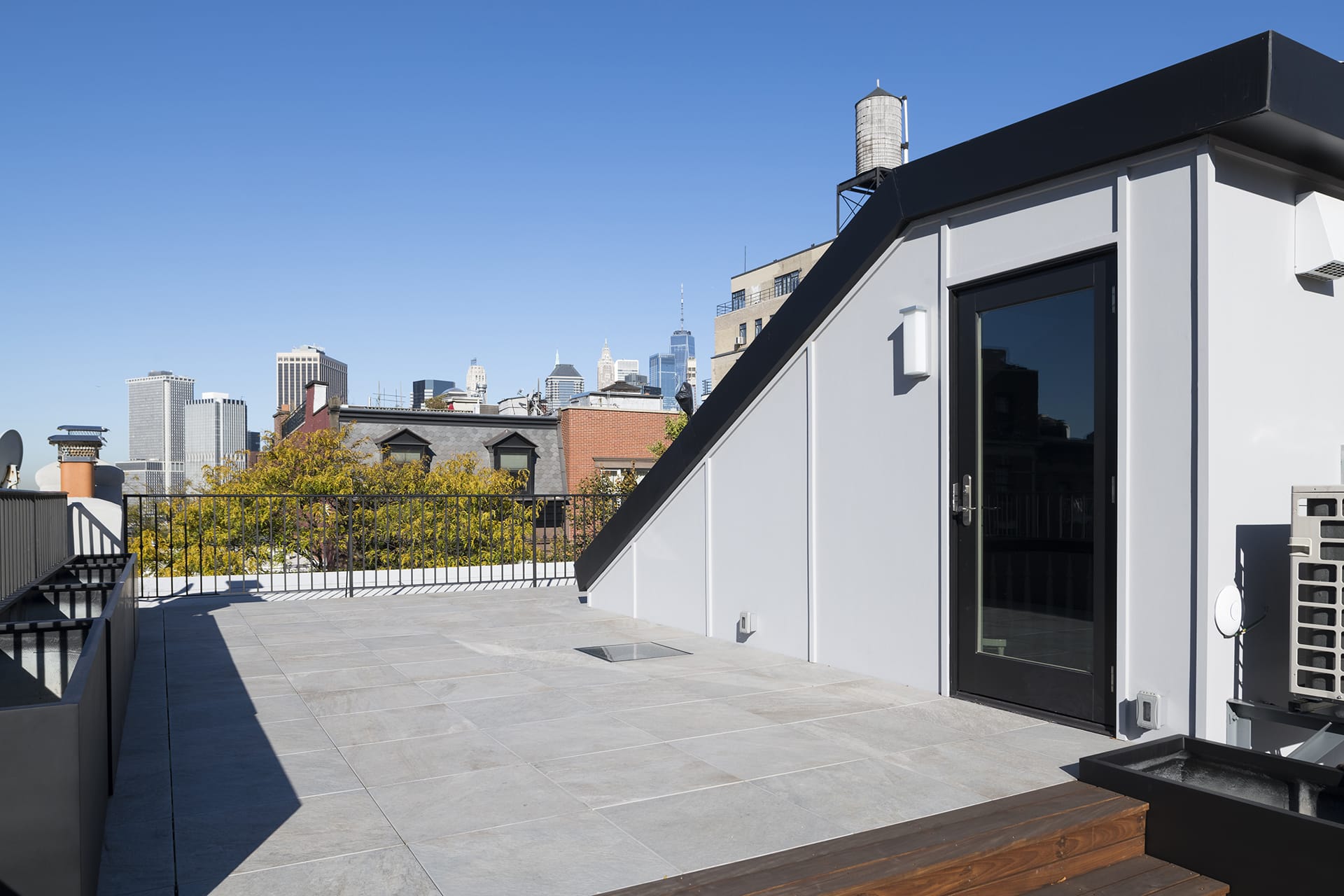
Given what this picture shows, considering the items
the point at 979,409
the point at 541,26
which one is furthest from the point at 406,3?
the point at 979,409

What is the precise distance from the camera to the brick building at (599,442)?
30453mm

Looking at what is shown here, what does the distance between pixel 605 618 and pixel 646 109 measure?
10768 millimetres

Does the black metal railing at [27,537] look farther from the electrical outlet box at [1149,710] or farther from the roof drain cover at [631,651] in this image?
the electrical outlet box at [1149,710]

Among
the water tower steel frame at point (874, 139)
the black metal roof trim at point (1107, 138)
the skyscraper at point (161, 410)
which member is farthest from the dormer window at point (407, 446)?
the skyscraper at point (161, 410)

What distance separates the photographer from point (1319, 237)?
3732 mm

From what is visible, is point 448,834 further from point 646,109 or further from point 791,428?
point 646,109

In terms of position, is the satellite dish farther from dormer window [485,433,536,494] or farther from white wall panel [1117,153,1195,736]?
dormer window [485,433,536,494]

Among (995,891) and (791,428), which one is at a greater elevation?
(791,428)

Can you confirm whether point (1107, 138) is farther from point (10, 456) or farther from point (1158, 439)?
point (10, 456)

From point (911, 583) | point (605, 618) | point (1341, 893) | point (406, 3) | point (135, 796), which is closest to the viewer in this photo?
point (1341, 893)

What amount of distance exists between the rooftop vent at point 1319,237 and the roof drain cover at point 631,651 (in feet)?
14.2

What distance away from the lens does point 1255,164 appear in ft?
12.1

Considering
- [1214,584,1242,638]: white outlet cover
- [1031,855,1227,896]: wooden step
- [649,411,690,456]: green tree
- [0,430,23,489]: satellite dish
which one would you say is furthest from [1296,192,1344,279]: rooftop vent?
[649,411,690,456]: green tree

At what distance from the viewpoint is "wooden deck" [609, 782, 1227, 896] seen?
2.33m
